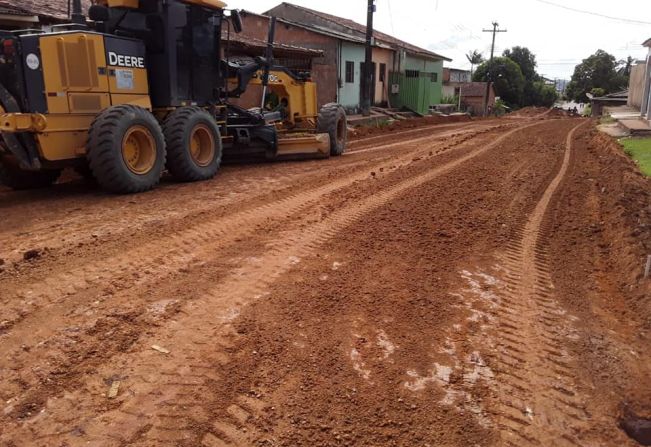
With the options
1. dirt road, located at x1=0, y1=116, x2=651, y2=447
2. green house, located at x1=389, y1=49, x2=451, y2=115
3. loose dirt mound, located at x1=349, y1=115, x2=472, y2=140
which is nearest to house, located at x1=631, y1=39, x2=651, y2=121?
loose dirt mound, located at x1=349, y1=115, x2=472, y2=140

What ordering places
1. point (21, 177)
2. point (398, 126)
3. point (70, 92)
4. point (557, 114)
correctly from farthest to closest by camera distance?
point (557, 114) → point (398, 126) → point (21, 177) → point (70, 92)

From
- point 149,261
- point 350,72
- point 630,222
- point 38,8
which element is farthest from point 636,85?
point 149,261

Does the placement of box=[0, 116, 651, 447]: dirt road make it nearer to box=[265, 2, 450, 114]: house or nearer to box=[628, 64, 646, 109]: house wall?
box=[265, 2, 450, 114]: house

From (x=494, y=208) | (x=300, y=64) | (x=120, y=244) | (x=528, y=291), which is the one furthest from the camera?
(x=300, y=64)

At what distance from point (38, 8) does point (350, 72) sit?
17441 millimetres

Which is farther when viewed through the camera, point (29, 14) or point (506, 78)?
point (506, 78)

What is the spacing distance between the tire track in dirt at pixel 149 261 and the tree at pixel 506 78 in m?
60.9

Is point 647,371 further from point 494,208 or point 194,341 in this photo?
point 494,208

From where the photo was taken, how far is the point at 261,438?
2.78m

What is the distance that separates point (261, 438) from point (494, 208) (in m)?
5.50

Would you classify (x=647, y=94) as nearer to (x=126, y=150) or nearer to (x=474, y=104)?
(x=126, y=150)

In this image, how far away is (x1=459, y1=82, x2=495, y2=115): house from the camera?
5164cm

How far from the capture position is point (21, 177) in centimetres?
834

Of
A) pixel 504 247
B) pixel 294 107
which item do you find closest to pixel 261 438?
pixel 504 247
